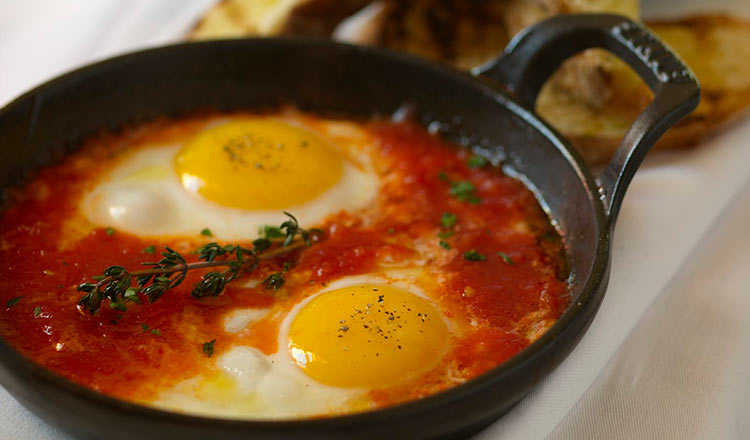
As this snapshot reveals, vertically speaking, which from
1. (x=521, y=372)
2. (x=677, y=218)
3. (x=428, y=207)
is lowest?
(x=677, y=218)

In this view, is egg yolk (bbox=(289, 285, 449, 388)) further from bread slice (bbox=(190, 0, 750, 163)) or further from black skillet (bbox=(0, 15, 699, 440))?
bread slice (bbox=(190, 0, 750, 163))

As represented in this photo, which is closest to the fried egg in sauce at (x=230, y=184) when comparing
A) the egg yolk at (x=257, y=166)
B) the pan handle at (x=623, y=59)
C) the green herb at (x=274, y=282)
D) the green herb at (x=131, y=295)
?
the egg yolk at (x=257, y=166)

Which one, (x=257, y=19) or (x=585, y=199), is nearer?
(x=585, y=199)

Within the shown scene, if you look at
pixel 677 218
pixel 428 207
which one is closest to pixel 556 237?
pixel 428 207

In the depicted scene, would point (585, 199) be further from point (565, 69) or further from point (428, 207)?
point (565, 69)

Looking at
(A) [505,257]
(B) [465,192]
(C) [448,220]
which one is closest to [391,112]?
(B) [465,192]

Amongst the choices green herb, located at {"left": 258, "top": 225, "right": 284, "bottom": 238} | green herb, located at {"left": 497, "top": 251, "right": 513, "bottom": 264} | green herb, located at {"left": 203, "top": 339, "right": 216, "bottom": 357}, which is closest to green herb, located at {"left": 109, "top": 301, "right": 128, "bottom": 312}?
green herb, located at {"left": 203, "top": 339, "right": 216, "bottom": 357}

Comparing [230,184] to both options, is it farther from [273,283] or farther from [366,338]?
[366,338]
